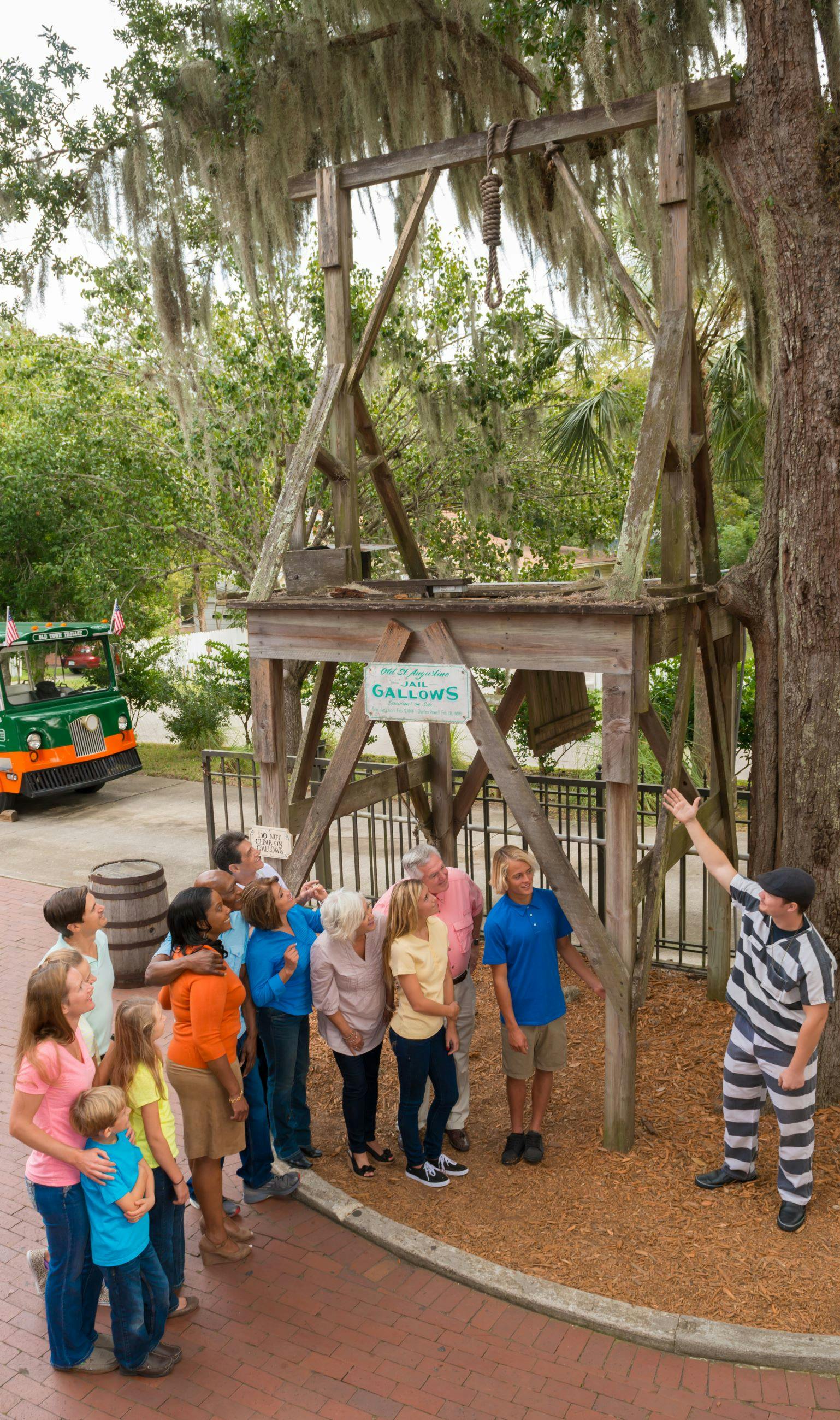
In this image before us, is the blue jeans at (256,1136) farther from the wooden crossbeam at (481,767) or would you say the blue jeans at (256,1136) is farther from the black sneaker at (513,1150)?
the wooden crossbeam at (481,767)

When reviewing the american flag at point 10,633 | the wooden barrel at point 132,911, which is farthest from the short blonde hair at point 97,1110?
the american flag at point 10,633

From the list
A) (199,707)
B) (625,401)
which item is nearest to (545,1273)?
(625,401)

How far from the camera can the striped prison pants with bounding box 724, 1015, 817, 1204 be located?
464cm

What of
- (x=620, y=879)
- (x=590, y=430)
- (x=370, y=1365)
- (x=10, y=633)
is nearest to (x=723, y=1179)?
(x=620, y=879)

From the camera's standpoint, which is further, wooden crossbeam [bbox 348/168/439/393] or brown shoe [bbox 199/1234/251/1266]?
wooden crossbeam [bbox 348/168/439/393]

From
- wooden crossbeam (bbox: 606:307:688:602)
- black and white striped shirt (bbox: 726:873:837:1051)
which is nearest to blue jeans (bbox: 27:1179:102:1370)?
black and white striped shirt (bbox: 726:873:837:1051)

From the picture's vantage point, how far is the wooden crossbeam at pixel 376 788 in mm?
6422

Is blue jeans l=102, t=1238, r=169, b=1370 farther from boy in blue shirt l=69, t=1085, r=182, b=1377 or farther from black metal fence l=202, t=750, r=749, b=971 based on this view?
black metal fence l=202, t=750, r=749, b=971

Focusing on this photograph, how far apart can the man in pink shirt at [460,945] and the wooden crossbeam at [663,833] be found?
0.85 m

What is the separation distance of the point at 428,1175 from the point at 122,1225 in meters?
1.74

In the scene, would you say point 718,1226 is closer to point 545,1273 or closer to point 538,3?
point 545,1273

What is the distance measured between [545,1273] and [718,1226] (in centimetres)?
84

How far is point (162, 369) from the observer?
12070mm

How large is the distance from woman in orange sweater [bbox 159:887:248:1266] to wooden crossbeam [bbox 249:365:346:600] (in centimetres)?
212
